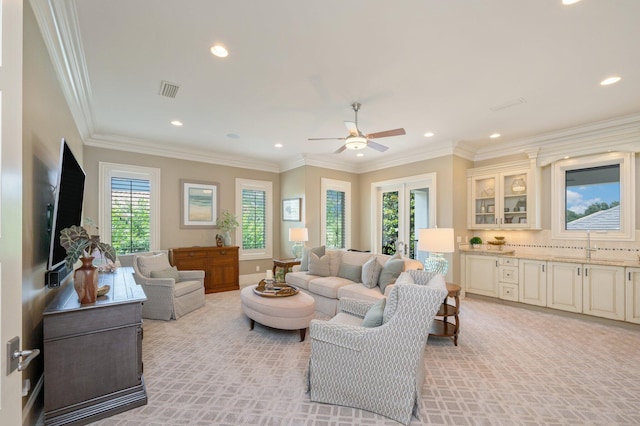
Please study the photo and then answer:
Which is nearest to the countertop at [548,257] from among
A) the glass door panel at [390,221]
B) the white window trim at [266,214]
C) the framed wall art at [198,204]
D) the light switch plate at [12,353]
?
the glass door panel at [390,221]

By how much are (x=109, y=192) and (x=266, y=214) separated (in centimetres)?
305

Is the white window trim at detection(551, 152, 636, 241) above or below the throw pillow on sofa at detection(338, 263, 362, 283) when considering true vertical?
above

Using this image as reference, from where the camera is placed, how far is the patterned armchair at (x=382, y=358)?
1.89 meters

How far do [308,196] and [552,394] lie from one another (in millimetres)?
4791

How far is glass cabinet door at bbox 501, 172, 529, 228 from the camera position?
494cm

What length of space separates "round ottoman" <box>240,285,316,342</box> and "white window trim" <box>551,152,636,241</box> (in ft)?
14.3

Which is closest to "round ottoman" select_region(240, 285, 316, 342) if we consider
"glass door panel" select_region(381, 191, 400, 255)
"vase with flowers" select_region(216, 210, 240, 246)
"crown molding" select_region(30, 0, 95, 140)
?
"vase with flowers" select_region(216, 210, 240, 246)

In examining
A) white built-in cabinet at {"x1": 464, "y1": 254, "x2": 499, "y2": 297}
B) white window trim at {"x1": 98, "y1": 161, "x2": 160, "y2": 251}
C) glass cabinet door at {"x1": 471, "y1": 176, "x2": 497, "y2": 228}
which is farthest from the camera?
glass cabinet door at {"x1": 471, "y1": 176, "x2": 497, "y2": 228}

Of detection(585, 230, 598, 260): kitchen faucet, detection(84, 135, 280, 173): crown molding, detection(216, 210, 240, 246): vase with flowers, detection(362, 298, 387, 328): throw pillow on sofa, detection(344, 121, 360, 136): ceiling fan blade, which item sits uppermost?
detection(84, 135, 280, 173): crown molding

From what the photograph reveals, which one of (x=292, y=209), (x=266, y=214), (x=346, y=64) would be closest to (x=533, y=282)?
(x=346, y=64)

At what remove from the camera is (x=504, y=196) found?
5.12 m

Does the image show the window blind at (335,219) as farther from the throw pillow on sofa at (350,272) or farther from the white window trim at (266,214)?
the throw pillow on sofa at (350,272)

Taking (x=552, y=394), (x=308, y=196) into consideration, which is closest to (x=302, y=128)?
(x=308, y=196)

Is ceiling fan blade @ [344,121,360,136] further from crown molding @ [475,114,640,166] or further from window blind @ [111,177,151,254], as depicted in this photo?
window blind @ [111,177,151,254]
